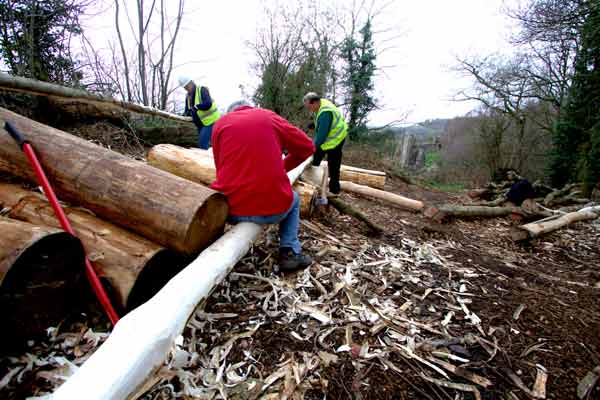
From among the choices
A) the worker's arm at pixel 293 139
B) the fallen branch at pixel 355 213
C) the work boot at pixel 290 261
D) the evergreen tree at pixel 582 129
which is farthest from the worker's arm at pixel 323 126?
the evergreen tree at pixel 582 129

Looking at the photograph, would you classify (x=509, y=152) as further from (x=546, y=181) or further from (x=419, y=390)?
(x=419, y=390)

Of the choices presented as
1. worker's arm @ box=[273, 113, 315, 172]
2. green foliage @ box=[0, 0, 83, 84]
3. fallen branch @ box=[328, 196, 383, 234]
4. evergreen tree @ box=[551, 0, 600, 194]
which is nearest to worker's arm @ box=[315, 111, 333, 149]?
fallen branch @ box=[328, 196, 383, 234]

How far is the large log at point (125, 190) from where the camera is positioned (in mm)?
1791

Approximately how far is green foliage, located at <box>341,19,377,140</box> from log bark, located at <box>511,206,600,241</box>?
10626mm

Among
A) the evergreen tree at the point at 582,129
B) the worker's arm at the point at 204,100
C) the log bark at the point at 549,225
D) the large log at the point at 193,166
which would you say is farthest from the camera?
the evergreen tree at the point at 582,129

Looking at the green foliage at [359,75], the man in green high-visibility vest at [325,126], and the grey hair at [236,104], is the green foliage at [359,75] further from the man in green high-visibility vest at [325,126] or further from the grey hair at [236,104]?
the grey hair at [236,104]

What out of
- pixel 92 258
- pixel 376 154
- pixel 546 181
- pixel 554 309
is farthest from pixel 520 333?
pixel 546 181

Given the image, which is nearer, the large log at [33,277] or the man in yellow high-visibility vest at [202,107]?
the large log at [33,277]

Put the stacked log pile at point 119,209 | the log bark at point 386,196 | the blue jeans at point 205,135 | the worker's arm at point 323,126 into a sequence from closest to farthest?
the stacked log pile at point 119,209, the worker's arm at point 323,126, the log bark at point 386,196, the blue jeans at point 205,135

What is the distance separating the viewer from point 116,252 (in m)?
1.73

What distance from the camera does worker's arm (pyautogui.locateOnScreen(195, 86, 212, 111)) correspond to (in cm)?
533

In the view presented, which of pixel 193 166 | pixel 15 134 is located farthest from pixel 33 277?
pixel 193 166

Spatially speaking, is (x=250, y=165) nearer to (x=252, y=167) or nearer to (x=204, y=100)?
(x=252, y=167)

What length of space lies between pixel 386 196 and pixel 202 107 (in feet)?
12.5
